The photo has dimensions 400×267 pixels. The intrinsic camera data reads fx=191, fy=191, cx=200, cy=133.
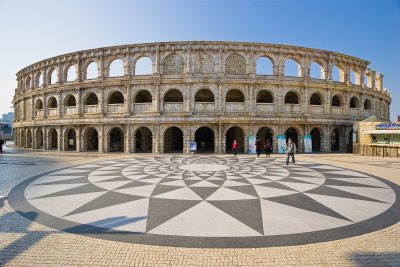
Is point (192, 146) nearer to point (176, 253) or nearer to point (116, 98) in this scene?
point (116, 98)

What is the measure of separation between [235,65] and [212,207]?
19.2 m

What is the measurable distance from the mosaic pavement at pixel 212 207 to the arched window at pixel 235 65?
15.5 m

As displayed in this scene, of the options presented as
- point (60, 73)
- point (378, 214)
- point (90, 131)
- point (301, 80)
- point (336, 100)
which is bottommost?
point (378, 214)

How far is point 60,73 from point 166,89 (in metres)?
14.8

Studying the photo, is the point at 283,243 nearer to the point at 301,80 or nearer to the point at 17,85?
the point at 301,80

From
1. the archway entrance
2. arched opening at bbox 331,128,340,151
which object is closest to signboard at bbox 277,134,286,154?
the archway entrance

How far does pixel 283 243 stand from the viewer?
3.97 metres

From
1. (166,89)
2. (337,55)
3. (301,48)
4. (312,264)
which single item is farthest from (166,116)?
(337,55)

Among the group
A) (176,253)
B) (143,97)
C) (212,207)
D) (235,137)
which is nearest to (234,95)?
(235,137)

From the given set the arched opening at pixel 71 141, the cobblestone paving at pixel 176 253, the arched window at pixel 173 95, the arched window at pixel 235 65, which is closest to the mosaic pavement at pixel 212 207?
the cobblestone paving at pixel 176 253

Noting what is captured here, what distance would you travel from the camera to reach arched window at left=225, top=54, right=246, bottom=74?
21.8m

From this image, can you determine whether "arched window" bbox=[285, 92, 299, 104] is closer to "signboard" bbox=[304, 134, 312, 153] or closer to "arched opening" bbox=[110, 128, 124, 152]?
"signboard" bbox=[304, 134, 312, 153]

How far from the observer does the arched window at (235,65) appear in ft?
71.6

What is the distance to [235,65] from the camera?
21.9 m
